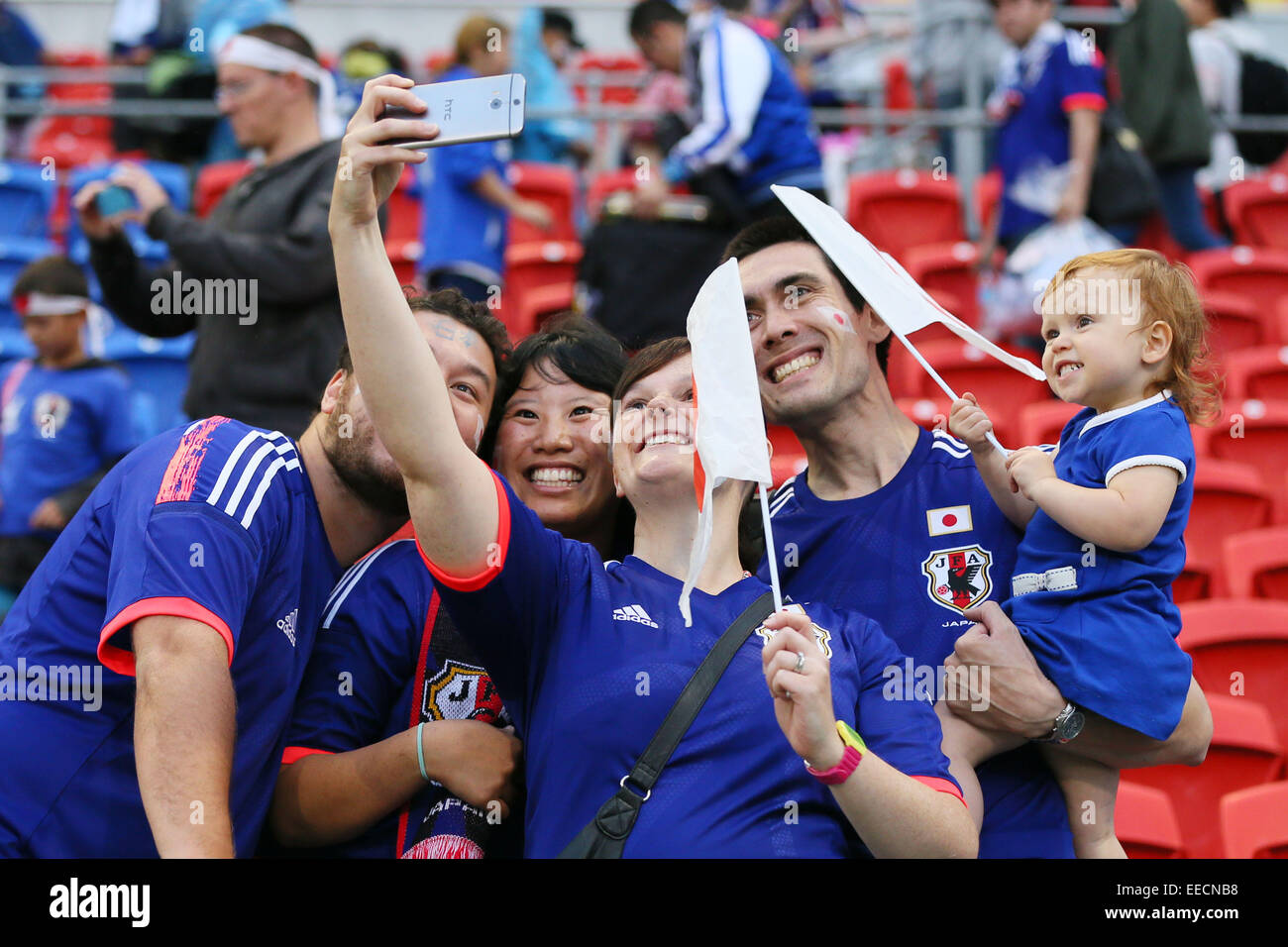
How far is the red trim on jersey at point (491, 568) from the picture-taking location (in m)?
2.03

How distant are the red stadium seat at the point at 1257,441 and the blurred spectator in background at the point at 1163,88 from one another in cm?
186

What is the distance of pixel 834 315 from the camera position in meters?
2.79

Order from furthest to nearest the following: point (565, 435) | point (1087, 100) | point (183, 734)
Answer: point (1087, 100), point (565, 435), point (183, 734)

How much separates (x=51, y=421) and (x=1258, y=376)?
468cm

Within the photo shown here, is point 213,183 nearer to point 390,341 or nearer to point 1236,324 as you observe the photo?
point 1236,324

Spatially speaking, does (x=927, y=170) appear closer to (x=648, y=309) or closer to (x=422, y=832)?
(x=648, y=309)

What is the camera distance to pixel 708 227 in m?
5.56

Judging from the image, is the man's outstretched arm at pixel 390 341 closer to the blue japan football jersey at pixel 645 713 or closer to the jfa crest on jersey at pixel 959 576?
the blue japan football jersey at pixel 645 713

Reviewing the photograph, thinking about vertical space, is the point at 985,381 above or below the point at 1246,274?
below

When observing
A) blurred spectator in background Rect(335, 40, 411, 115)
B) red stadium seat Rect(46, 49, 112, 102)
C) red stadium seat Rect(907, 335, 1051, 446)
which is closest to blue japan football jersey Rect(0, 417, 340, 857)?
red stadium seat Rect(907, 335, 1051, 446)

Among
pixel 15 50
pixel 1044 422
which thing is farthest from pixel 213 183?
pixel 1044 422

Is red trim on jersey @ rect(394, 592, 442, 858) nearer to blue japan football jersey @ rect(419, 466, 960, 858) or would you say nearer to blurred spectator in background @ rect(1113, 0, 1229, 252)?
blue japan football jersey @ rect(419, 466, 960, 858)

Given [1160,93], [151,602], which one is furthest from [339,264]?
[1160,93]

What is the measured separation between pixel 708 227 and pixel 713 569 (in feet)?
11.2
